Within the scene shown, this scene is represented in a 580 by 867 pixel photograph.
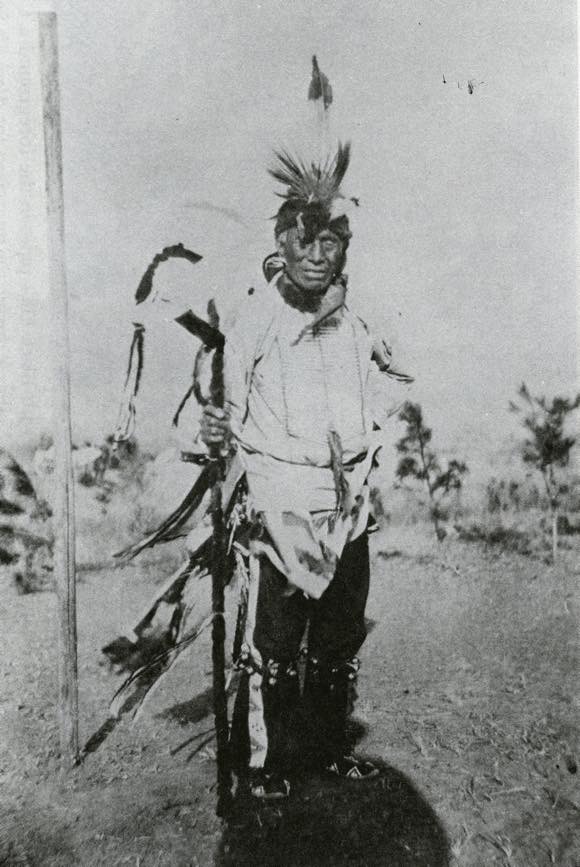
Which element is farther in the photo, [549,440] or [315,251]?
[549,440]

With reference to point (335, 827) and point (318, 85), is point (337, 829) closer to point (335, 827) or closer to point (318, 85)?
point (335, 827)

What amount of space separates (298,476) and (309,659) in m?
0.89

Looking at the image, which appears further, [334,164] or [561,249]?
[561,249]

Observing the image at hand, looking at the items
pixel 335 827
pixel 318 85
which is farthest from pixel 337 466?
pixel 318 85

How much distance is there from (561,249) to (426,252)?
28.5 inches

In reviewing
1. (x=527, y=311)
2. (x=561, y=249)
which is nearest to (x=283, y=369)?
(x=527, y=311)

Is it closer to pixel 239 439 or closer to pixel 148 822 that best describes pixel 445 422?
pixel 239 439

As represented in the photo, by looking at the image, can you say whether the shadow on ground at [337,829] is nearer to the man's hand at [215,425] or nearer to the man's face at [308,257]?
the man's hand at [215,425]

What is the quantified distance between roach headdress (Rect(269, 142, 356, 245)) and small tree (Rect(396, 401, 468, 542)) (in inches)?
39.0

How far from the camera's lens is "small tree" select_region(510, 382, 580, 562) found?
380 centimetres

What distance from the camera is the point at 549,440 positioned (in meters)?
3.82

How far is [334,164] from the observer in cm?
349

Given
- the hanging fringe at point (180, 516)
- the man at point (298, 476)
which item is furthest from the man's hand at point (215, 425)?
the hanging fringe at point (180, 516)

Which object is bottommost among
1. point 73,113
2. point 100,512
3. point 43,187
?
point 100,512
